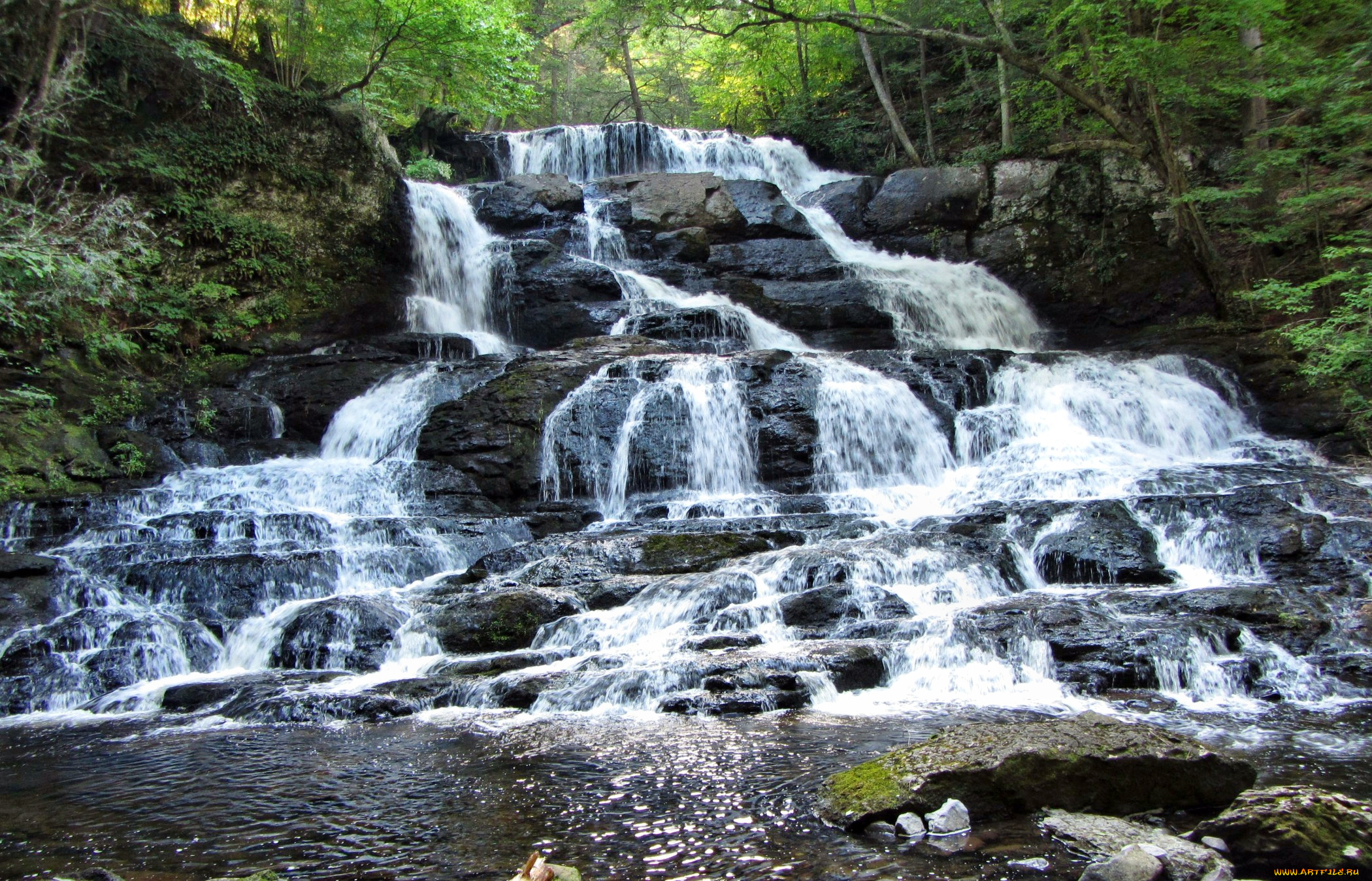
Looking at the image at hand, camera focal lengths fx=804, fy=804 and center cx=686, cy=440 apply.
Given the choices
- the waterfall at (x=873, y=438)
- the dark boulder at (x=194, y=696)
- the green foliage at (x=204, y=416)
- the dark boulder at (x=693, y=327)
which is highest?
the dark boulder at (x=693, y=327)

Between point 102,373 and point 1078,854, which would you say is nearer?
point 1078,854

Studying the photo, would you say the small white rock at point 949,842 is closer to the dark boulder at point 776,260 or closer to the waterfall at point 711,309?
the waterfall at point 711,309

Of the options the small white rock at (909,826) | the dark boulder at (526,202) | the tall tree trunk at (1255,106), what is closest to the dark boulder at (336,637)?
the small white rock at (909,826)

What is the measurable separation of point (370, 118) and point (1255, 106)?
1712 cm

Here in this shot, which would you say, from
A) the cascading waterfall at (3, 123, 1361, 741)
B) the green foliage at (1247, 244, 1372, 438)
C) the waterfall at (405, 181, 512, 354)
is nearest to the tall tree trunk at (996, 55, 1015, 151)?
the cascading waterfall at (3, 123, 1361, 741)

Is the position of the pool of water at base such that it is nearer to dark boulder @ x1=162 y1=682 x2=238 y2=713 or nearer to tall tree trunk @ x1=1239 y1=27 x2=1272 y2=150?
dark boulder @ x1=162 y1=682 x2=238 y2=713

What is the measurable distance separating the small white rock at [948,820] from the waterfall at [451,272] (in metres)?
13.4

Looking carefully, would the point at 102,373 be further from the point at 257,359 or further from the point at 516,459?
the point at 516,459

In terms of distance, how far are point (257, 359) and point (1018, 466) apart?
495 inches

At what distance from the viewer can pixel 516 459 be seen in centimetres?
1174

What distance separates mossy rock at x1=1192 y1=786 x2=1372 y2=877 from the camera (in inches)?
106

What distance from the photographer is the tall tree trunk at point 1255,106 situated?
13.2 m

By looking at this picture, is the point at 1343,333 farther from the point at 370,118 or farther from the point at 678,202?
the point at 370,118

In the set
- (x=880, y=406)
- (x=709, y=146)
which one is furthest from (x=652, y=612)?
(x=709, y=146)
